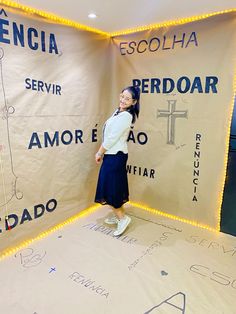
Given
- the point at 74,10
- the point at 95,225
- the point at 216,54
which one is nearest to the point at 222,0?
the point at 216,54

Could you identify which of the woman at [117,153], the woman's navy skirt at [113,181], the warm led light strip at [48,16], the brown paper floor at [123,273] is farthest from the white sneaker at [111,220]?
the warm led light strip at [48,16]

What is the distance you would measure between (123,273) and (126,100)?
55.2 inches

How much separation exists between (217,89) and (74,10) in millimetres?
1337

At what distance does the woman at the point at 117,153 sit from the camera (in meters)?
2.22

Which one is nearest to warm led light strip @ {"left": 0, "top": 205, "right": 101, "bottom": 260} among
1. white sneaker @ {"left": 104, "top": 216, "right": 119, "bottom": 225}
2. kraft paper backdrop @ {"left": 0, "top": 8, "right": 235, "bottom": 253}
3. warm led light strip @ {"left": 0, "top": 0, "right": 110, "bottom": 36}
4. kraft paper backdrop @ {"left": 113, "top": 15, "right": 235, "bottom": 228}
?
kraft paper backdrop @ {"left": 0, "top": 8, "right": 235, "bottom": 253}

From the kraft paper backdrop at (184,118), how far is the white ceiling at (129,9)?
223 mm

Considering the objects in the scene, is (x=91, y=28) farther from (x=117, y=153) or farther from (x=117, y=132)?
(x=117, y=153)

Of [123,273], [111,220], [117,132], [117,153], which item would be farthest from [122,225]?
[117,132]

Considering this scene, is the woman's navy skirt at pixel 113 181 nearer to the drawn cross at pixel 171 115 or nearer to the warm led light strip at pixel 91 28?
the drawn cross at pixel 171 115

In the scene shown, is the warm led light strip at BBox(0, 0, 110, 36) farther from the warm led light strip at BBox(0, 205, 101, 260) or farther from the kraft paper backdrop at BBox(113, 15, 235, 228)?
the warm led light strip at BBox(0, 205, 101, 260)

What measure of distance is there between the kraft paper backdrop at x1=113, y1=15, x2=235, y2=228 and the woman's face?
0.43 metres

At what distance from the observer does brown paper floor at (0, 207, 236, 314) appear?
1573mm

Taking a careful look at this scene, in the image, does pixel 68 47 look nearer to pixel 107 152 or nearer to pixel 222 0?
pixel 107 152

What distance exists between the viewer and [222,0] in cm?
176
